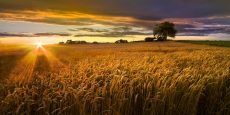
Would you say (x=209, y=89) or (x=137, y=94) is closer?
(x=137, y=94)

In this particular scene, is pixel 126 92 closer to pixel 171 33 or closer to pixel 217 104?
pixel 217 104

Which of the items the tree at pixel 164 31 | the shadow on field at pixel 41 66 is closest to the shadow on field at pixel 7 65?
the shadow on field at pixel 41 66

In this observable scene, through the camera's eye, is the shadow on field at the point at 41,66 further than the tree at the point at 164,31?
No

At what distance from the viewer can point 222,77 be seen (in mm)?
6461

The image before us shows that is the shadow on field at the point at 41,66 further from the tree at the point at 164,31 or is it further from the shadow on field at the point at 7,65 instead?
the tree at the point at 164,31

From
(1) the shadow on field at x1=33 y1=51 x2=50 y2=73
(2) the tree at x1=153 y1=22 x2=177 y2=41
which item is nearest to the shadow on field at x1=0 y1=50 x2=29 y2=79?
(1) the shadow on field at x1=33 y1=51 x2=50 y2=73

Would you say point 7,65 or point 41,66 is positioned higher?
point 41,66

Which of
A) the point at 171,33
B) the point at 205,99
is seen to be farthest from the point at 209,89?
the point at 171,33

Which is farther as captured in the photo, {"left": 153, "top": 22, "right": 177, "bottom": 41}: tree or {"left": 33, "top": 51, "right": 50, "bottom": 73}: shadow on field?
{"left": 153, "top": 22, "right": 177, "bottom": 41}: tree

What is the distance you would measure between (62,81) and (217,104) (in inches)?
109

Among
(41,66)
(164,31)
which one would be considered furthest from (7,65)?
(164,31)

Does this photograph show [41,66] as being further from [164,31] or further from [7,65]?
[164,31]

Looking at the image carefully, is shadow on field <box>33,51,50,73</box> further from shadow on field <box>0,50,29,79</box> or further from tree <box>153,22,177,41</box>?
tree <box>153,22,177,41</box>

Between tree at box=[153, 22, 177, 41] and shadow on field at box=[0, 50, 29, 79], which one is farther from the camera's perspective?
tree at box=[153, 22, 177, 41]
